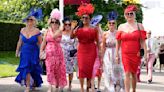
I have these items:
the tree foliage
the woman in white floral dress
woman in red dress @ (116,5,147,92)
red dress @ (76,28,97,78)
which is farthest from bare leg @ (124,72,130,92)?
the tree foliage

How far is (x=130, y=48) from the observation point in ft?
35.9

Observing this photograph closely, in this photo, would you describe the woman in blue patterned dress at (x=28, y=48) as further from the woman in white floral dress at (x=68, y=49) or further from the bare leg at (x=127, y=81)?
the bare leg at (x=127, y=81)

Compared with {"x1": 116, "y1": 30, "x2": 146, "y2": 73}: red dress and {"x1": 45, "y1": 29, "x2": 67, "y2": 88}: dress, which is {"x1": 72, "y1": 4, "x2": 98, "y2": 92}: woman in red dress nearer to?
{"x1": 116, "y1": 30, "x2": 146, "y2": 73}: red dress

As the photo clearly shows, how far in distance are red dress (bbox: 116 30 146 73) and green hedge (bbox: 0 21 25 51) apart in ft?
73.8

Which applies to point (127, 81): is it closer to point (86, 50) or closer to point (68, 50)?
point (86, 50)

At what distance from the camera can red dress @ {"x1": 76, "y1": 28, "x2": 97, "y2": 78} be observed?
1119 centimetres

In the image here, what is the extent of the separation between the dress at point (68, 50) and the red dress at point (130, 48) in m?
2.70

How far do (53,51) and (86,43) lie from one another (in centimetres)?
107

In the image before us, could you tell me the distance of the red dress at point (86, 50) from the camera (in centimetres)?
1119

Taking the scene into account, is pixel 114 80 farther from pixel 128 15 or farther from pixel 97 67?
pixel 128 15

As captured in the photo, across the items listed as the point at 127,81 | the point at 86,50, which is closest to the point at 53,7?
the point at 86,50

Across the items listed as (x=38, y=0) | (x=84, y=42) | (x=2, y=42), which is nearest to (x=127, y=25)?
(x=84, y=42)

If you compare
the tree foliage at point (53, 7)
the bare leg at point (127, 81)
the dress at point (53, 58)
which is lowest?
the bare leg at point (127, 81)

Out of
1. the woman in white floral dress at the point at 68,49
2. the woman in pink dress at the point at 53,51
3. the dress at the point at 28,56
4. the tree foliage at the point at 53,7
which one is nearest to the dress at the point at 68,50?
the woman in white floral dress at the point at 68,49
